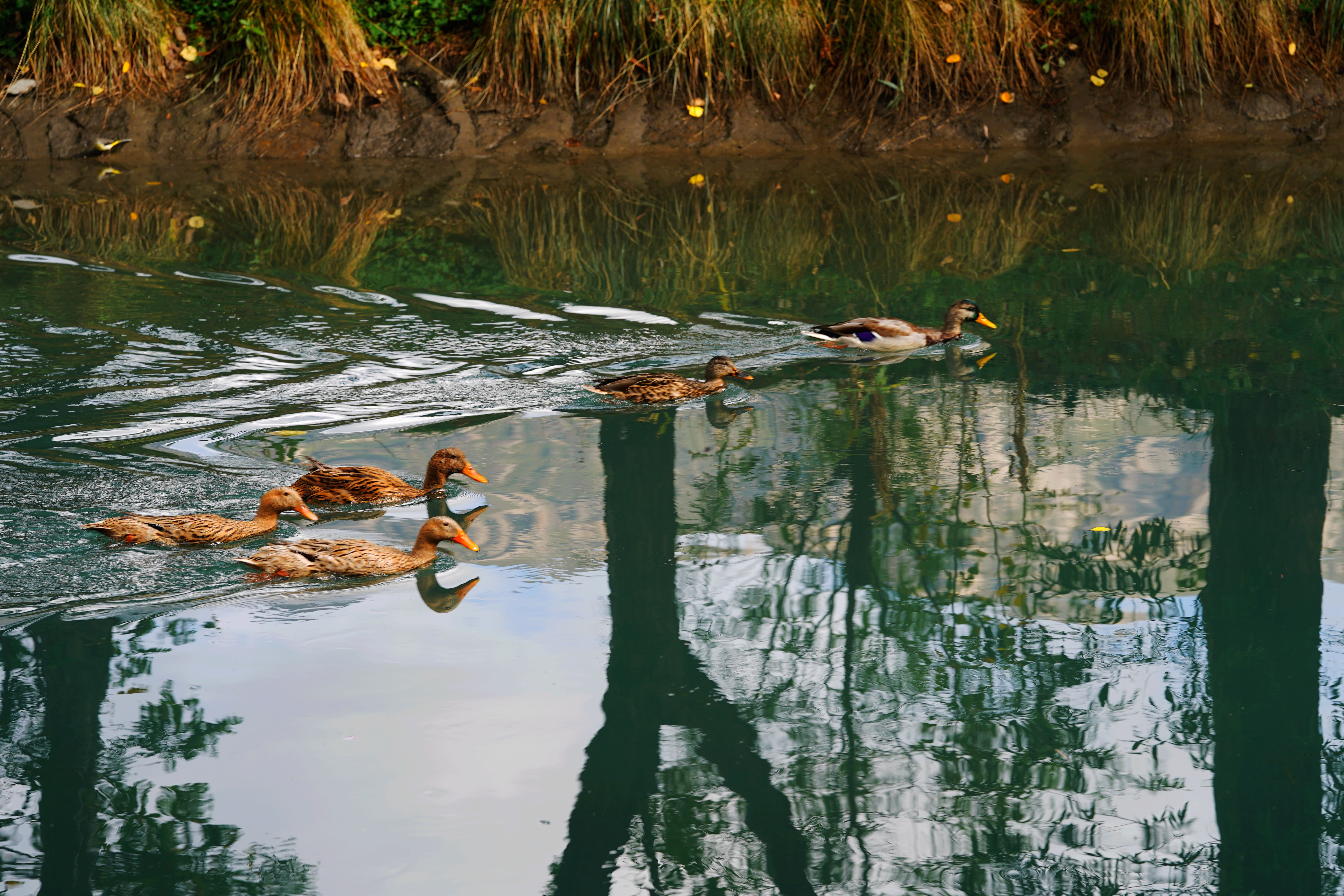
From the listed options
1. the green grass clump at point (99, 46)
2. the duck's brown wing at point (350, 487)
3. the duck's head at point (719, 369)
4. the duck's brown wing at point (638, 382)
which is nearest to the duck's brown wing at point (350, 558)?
the duck's brown wing at point (350, 487)

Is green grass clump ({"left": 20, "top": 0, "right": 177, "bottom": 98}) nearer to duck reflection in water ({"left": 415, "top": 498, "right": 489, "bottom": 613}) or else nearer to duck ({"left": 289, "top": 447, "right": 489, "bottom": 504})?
duck ({"left": 289, "top": 447, "right": 489, "bottom": 504})

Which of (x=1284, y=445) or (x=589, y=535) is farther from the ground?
(x=1284, y=445)

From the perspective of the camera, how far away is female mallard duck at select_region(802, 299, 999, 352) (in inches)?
365

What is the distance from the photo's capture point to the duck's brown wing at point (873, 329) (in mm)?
9250

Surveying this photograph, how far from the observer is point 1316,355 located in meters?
8.96

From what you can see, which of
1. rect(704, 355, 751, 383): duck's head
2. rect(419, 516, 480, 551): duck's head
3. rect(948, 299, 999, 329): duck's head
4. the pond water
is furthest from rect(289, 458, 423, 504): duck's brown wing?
rect(948, 299, 999, 329): duck's head

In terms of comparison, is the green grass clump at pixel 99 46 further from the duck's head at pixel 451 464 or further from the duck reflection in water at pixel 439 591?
the duck reflection in water at pixel 439 591

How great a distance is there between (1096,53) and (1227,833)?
612 inches

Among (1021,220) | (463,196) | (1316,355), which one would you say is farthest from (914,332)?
(463,196)

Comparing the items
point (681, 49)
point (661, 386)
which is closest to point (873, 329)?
point (661, 386)

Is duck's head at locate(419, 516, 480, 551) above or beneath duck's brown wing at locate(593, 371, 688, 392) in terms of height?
beneath

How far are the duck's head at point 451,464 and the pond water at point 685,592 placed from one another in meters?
0.21

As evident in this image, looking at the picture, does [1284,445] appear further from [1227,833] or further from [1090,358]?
[1227,833]

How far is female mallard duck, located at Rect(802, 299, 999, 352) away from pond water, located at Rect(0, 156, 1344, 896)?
15 centimetres
